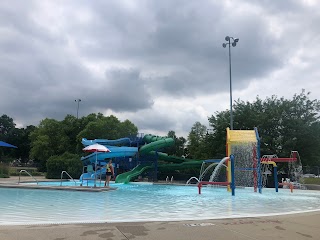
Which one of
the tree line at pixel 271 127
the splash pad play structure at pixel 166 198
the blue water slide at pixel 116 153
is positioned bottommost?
the splash pad play structure at pixel 166 198

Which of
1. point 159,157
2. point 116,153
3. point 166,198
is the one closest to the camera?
point 166,198

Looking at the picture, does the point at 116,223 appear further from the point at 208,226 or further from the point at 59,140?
the point at 59,140

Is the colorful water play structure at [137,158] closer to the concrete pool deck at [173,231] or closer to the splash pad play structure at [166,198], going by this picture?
the splash pad play structure at [166,198]

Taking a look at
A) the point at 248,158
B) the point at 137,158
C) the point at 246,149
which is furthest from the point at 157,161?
the point at 246,149

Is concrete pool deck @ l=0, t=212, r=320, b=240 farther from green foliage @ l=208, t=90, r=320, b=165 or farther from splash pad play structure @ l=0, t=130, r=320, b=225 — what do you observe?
green foliage @ l=208, t=90, r=320, b=165

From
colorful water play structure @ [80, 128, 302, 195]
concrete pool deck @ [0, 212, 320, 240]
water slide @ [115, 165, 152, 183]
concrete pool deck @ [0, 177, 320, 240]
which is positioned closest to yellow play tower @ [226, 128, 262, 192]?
colorful water play structure @ [80, 128, 302, 195]

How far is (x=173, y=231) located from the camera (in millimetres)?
6324

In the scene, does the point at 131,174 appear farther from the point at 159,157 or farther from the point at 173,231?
the point at 173,231

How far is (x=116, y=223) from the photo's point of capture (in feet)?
23.1

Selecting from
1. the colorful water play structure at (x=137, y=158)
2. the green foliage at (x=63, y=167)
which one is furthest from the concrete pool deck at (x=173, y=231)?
the green foliage at (x=63, y=167)

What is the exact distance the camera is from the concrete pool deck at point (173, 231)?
576 cm

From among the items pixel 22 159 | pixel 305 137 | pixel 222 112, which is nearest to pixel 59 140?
pixel 222 112

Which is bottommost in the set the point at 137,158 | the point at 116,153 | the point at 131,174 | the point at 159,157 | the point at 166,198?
the point at 166,198

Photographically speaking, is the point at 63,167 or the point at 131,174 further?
the point at 63,167
